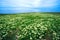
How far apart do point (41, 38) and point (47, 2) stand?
0.74 m

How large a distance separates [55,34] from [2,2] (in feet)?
4.13

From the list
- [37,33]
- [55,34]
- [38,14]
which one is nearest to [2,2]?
[38,14]

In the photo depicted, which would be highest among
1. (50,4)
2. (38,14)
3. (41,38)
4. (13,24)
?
(50,4)

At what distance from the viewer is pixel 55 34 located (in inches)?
104

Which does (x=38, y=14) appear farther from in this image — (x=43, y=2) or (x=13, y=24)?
(x=13, y=24)

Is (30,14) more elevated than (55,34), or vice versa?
(30,14)

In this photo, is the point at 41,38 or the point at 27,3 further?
the point at 27,3

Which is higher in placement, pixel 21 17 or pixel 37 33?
pixel 21 17

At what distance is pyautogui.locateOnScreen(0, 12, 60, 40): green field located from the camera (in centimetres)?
267

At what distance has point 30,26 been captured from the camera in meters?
2.73

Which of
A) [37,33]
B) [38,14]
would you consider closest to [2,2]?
[38,14]

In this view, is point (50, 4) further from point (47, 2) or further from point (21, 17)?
point (21, 17)

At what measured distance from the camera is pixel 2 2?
2910 mm

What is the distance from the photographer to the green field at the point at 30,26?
2.67m
